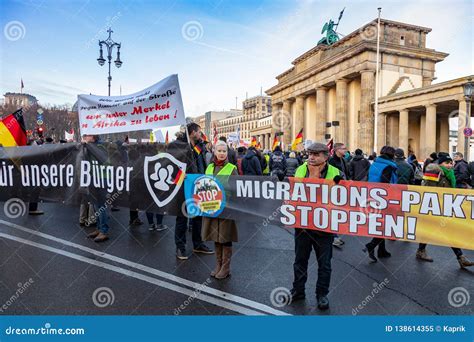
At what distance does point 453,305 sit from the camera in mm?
3963

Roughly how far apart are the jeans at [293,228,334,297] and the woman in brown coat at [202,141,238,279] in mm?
1024

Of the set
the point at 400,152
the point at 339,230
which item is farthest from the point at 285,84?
the point at 339,230

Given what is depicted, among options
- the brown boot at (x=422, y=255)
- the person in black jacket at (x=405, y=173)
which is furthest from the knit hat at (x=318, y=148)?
the person in black jacket at (x=405, y=173)

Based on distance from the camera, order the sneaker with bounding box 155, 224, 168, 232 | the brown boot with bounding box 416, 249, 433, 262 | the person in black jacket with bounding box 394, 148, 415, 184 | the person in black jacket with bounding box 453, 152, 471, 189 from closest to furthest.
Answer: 1. the brown boot with bounding box 416, 249, 433, 262
2. the person in black jacket with bounding box 394, 148, 415, 184
3. the sneaker with bounding box 155, 224, 168, 232
4. the person in black jacket with bounding box 453, 152, 471, 189

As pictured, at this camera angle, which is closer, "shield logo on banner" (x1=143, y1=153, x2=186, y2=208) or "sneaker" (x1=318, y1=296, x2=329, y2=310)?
"sneaker" (x1=318, y1=296, x2=329, y2=310)

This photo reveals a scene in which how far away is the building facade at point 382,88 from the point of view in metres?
31.9

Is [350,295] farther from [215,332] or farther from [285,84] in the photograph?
[285,84]

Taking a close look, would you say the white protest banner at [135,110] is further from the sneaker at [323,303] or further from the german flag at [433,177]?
the german flag at [433,177]

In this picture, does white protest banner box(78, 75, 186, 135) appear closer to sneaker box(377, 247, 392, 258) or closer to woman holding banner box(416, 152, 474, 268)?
sneaker box(377, 247, 392, 258)

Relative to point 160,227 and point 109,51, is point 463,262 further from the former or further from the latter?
point 109,51

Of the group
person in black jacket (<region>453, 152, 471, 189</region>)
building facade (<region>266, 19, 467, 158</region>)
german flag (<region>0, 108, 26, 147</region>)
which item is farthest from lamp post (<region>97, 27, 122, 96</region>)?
building facade (<region>266, 19, 467, 158</region>)

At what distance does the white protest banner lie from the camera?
4974 millimetres

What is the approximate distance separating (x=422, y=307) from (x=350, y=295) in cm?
81

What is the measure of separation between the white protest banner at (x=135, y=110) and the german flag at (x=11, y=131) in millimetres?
2098
